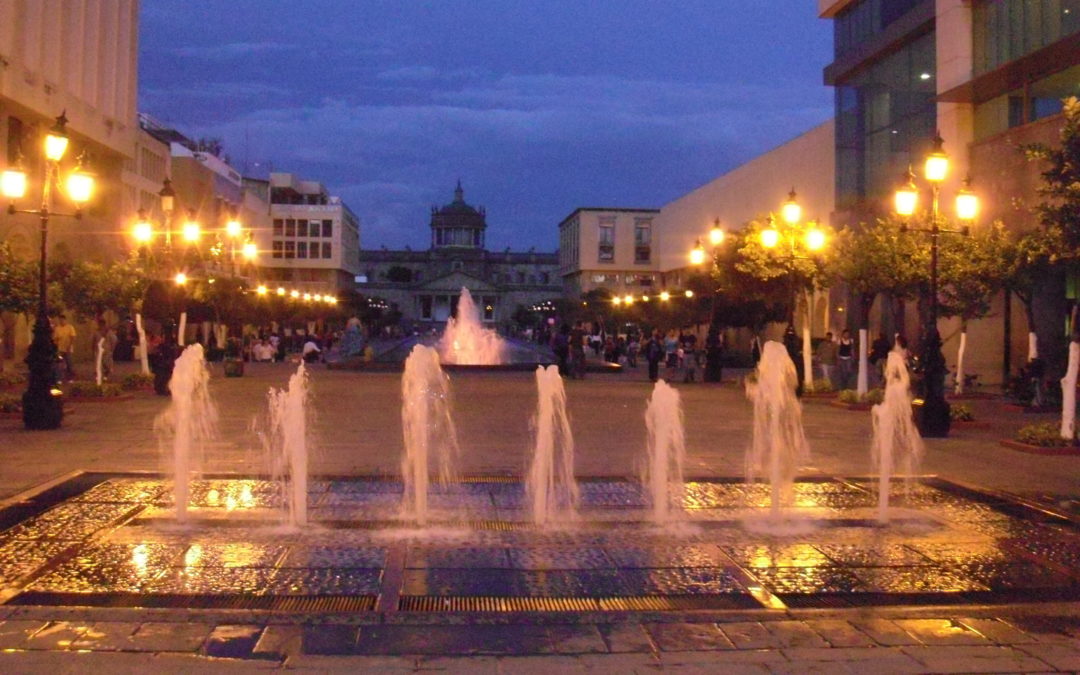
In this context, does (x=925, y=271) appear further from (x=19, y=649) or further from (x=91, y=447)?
(x=19, y=649)

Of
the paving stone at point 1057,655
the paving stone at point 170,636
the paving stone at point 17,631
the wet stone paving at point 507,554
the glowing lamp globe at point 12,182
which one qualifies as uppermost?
the glowing lamp globe at point 12,182

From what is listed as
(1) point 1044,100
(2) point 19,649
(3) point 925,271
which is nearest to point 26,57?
(3) point 925,271

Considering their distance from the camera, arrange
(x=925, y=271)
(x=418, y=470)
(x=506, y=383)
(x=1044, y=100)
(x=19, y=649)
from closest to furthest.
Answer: (x=19, y=649), (x=418, y=470), (x=925, y=271), (x=1044, y=100), (x=506, y=383)

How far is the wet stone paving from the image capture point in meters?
6.95

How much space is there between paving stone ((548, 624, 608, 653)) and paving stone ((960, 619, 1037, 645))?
2.29 metres

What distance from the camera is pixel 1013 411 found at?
2183 centimetres

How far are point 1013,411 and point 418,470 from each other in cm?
1609

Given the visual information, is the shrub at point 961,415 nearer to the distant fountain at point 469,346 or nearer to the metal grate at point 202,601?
the metal grate at point 202,601

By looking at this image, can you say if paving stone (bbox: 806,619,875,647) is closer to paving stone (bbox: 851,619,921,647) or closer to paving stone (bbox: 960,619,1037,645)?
paving stone (bbox: 851,619,921,647)

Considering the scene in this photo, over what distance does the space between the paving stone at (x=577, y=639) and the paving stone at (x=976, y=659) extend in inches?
67.9

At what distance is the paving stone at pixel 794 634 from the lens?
6.14m

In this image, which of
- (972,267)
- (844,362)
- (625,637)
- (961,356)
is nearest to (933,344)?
(972,267)

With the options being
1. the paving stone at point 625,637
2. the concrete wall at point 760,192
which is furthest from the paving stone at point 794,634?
the concrete wall at point 760,192

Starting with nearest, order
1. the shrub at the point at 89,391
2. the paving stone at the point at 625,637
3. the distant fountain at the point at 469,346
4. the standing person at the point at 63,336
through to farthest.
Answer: the paving stone at the point at 625,637 → the shrub at the point at 89,391 → the standing person at the point at 63,336 → the distant fountain at the point at 469,346
